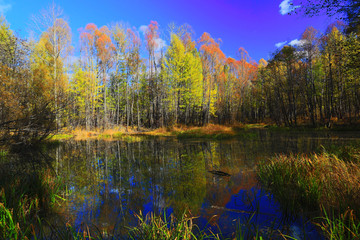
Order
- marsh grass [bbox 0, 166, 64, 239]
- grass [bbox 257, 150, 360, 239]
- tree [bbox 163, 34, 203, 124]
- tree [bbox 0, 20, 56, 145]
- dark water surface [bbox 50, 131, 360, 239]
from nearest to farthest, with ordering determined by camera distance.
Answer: grass [bbox 257, 150, 360, 239], marsh grass [bbox 0, 166, 64, 239], dark water surface [bbox 50, 131, 360, 239], tree [bbox 0, 20, 56, 145], tree [bbox 163, 34, 203, 124]

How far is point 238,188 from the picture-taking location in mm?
4688

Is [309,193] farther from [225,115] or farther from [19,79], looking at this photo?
[225,115]

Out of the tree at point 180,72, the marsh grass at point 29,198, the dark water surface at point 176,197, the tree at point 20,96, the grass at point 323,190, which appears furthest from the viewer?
the tree at point 180,72

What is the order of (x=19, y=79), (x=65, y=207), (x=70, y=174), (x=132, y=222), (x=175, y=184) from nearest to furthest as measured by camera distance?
(x=132, y=222), (x=65, y=207), (x=175, y=184), (x=70, y=174), (x=19, y=79)

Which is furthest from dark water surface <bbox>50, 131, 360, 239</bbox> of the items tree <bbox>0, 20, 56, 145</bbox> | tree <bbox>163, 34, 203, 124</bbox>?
tree <bbox>163, 34, 203, 124</bbox>

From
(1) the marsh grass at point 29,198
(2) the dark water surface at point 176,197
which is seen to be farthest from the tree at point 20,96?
(1) the marsh grass at point 29,198

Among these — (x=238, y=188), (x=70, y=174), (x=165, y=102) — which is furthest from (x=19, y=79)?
(x=165, y=102)

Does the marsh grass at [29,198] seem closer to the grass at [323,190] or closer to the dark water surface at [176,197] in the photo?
the dark water surface at [176,197]

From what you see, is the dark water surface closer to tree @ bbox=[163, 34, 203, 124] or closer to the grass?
the grass

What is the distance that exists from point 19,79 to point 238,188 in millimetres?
16056

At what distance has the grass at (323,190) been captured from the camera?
222 cm

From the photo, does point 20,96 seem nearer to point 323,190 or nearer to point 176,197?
point 176,197

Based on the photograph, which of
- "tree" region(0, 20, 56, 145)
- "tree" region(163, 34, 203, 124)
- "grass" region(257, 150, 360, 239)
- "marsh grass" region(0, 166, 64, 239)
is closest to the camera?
"grass" region(257, 150, 360, 239)

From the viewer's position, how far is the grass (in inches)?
87.4
